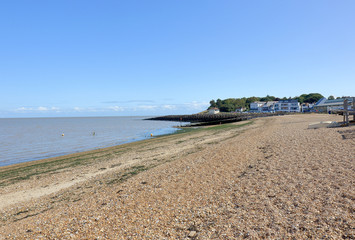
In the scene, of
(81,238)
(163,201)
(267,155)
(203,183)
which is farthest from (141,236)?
(267,155)

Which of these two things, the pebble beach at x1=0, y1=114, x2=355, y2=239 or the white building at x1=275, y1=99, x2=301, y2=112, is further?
the white building at x1=275, y1=99, x2=301, y2=112

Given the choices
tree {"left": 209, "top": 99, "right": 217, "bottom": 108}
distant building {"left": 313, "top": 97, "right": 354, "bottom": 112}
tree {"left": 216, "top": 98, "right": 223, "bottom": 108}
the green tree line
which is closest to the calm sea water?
distant building {"left": 313, "top": 97, "right": 354, "bottom": 112}

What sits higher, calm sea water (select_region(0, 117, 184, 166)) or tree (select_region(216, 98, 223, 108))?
tree (select_region(216, 98, 223, 108))

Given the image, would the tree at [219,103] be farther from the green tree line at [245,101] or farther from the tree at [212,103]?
the tree at [212,103]

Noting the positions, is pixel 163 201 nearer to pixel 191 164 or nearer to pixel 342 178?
pixel 191 164

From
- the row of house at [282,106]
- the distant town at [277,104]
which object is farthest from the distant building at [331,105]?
the row of house at [282,106]

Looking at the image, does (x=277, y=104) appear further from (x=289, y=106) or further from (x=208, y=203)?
(x=208, y=203)

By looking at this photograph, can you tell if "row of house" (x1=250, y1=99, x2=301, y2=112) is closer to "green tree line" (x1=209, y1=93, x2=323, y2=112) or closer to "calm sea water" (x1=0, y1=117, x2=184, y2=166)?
"green tree line" (x1=209, y1=93, x2=323, y2=112)

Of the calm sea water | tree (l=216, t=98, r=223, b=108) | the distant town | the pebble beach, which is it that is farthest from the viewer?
tree (l=216, t=98, r=223, b=108)

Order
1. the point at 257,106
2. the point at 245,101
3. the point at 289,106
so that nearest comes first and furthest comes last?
the point at 289,106, the point at 257,106, the point at 245,101

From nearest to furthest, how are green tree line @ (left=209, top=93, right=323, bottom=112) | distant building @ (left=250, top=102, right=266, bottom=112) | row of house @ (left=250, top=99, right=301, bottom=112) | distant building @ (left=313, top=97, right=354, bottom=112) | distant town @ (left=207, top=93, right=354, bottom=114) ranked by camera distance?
distant building @ (left=313, top=97, right=354, bottom=112), distant town @ (left=207, top=93, right=354, bottom=114), row of house @ (left=250, top=99, right=301, bottom=112), distant building @ (left=250, top=102, right=266, bottom=112), green tree line @ (left=209, top=93, right=323, bottom=112)

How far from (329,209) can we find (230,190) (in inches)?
119

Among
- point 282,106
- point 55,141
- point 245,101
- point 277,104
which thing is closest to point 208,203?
point 55,141

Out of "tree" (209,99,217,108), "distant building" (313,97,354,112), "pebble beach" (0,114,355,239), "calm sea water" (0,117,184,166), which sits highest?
"tree" (209,99,217,108)
